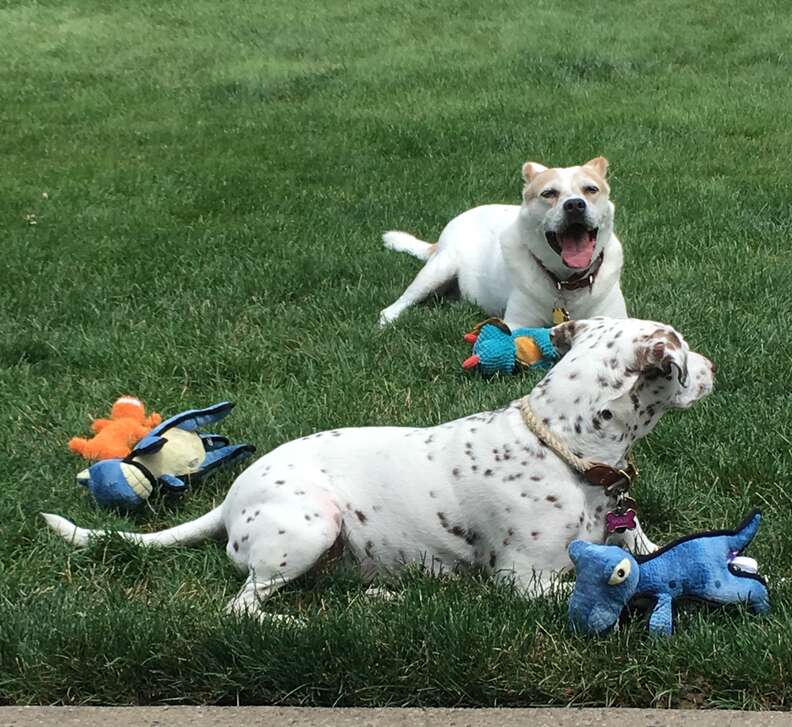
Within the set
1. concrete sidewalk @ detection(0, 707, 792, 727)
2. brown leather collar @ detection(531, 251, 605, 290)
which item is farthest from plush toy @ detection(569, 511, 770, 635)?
brown leather collar @ detection(531, 251, 605, 290)

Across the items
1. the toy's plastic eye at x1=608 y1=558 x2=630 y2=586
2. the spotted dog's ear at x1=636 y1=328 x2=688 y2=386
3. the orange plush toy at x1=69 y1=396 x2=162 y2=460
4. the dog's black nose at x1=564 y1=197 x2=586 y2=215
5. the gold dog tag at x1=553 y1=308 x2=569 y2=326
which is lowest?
the gold dog tag at x1=553 y1=308 x2=569 y2=326

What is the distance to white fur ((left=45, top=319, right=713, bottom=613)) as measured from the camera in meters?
3.28

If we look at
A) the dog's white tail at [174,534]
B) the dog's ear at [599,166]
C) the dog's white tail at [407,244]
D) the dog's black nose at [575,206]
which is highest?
the dog's ear at [599,166]

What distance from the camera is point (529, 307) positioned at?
6.18 m

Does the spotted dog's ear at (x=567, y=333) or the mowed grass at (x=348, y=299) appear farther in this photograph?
the spotted dog's ear at (x=567, y=333)

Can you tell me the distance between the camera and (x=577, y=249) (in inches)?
238

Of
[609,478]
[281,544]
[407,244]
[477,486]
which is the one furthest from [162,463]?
[407,244]

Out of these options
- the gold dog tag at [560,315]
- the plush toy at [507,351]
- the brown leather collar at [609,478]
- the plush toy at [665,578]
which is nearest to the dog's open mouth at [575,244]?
the gold dog tag at [560,315]

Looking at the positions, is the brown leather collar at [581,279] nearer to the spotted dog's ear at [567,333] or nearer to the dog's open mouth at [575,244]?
the dog's open mouth at [575,244]

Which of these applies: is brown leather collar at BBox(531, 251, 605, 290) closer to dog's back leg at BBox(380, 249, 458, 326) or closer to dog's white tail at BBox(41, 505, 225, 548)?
dog's back leg at BBox(380, 249, 458, 326)

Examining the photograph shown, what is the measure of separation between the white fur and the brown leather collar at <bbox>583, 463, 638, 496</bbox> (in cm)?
4

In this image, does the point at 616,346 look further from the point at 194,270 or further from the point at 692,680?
the point at 194,270

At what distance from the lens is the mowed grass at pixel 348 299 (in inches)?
113

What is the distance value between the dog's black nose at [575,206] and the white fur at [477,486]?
240cm
